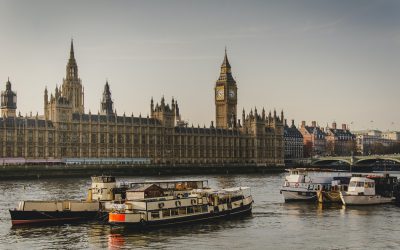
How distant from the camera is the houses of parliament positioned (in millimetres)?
128125

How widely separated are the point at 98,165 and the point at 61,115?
13941mm

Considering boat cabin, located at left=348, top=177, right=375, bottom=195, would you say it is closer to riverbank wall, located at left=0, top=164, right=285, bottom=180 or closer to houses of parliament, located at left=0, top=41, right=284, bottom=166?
riverbank wall, located at left=0, top=164, right=285, bottom=180

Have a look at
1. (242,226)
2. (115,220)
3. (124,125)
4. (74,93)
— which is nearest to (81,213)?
(115,220)

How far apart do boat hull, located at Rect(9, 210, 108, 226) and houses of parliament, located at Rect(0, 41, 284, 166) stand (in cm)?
7946

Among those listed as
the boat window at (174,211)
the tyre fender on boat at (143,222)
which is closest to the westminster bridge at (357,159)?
the boat window at (174,211)

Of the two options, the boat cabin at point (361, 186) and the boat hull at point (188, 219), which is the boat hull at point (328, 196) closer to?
the boat cabin at point (361, 186)

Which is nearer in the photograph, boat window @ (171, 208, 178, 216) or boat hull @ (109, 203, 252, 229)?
boat hull @ (109, 203, 252, 229)

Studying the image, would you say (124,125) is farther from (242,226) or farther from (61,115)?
(242,226)

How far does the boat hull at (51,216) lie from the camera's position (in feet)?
153

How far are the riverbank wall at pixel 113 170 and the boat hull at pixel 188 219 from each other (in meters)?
61.4

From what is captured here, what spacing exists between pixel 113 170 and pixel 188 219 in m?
81.0

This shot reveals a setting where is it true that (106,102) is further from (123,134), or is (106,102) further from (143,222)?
(143,222)

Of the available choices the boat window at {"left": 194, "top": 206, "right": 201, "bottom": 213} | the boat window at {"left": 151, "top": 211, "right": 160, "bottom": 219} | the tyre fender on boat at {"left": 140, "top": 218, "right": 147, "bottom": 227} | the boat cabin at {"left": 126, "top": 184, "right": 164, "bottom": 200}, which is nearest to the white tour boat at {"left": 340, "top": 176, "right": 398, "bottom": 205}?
the boat window at {"left": 194, "top": 206, "right": 201, "bottom": 213}

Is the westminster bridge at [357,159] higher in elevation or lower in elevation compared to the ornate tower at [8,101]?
lower
